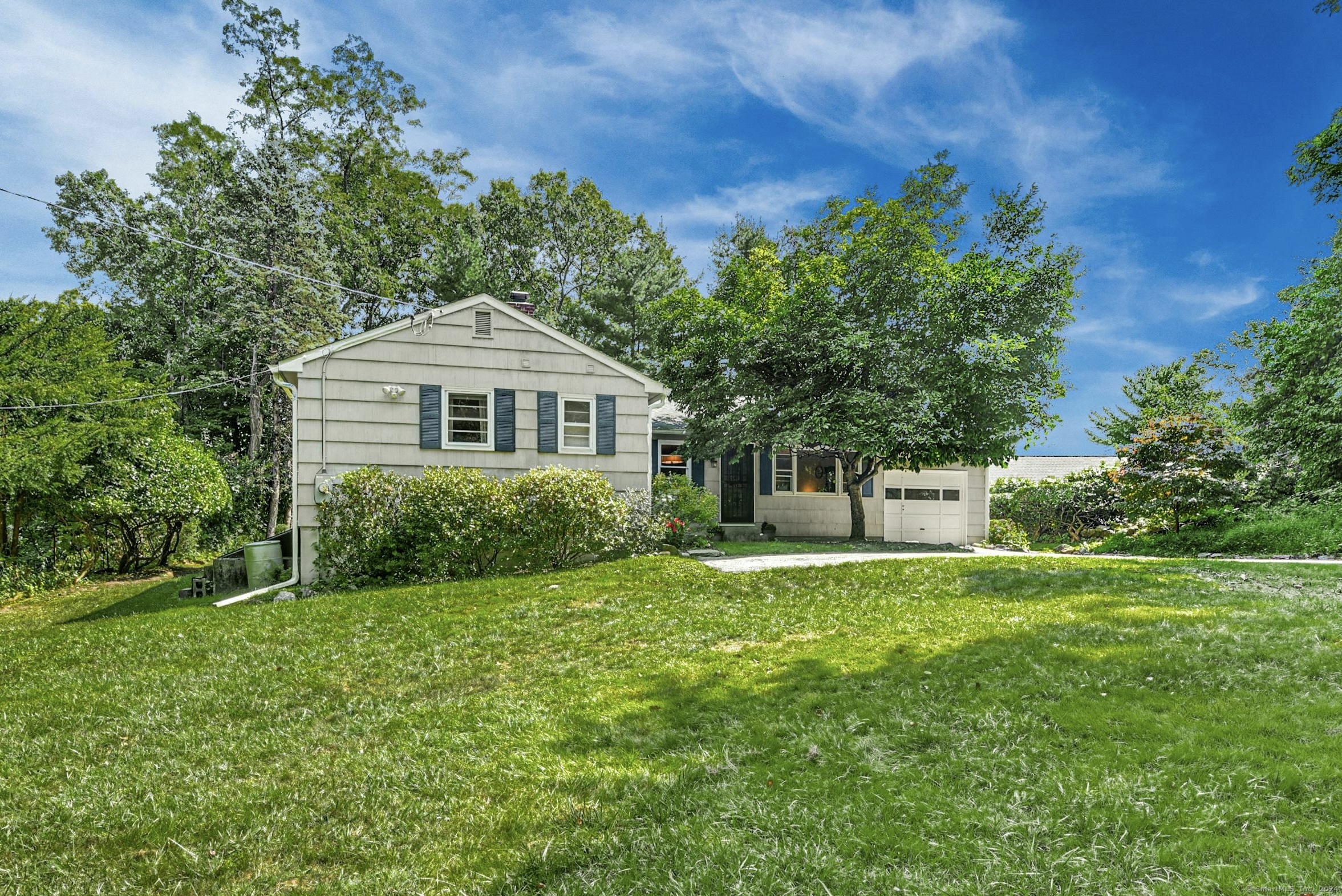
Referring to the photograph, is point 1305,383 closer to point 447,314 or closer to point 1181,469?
point 1181,469

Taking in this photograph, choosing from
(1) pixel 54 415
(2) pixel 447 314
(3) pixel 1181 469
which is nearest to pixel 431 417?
(2) pixel 447 314

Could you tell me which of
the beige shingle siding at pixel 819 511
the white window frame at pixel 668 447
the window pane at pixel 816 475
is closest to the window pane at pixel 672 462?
→ the white window frame at pixel 668 447

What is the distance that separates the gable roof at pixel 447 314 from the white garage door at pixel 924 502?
8.73 meters

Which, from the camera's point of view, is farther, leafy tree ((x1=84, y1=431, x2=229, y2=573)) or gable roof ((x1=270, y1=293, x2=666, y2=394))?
leafy tree ((x1=84, y1=431, x2=229, y2=573))

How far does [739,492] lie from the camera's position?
19984 millimetres

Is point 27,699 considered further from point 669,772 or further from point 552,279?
point 552,279

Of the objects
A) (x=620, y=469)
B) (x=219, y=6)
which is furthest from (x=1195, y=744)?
(x=219, y=6)

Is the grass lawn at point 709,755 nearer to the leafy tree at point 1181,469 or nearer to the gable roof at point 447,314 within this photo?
the gable roof at point 447,314

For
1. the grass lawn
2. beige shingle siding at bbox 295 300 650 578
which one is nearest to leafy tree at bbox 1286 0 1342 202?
the grass lawn

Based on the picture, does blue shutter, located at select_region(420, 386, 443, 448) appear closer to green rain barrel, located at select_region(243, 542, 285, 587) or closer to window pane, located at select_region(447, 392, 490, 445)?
window pane, located at select_region(447, 392, 490, 445)

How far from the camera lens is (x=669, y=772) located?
3793 millimetres

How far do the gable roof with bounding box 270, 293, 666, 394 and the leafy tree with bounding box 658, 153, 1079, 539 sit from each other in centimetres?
459

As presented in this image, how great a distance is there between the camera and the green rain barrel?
41.8 feet

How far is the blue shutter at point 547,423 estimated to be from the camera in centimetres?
1336
